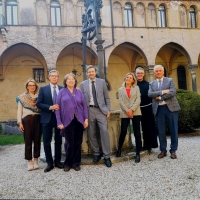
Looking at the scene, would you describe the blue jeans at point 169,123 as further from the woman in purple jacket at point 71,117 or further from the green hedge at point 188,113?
the green hedge at point 188,113

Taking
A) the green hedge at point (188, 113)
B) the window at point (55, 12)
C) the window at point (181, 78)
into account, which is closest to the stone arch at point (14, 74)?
the window at point (55, 12)

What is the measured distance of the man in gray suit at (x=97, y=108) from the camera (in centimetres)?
423

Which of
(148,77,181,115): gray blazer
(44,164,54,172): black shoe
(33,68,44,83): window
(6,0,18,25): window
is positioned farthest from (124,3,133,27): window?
(44,164,54,172): black shoe

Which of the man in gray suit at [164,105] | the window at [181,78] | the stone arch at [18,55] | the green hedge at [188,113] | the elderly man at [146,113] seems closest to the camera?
the man in gray suit at [164,105]

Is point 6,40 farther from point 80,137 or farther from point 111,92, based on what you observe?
point 80,137

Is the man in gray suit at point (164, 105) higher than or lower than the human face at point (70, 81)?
lower

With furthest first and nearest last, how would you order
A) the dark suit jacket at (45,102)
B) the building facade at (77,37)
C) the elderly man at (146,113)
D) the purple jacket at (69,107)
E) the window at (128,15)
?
1. the window at (128,15)
2. the building facade at (77,37)
3. the elderly man at (146,113)
4. the dark suit jacket at (45,102)
5. the purple jacket at (69,107)

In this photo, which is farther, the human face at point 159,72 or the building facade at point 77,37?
the building facade at point 77,37

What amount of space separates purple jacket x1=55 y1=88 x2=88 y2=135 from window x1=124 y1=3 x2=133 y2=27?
45.3 feet

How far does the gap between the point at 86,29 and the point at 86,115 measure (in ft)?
8.99

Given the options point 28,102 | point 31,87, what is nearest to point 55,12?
point 31,87

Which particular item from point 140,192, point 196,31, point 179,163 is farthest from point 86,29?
point 196,31

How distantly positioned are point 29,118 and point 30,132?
27 cm

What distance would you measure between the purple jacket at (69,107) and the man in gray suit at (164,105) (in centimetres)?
148
